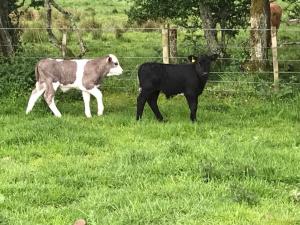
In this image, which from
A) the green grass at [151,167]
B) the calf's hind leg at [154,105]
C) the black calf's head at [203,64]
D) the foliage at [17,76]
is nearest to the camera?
the green grass at [151,167]

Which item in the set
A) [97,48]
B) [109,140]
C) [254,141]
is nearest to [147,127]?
[109,140]

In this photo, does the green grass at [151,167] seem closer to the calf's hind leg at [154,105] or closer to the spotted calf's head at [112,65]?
the calf's hind leg at [154,105]

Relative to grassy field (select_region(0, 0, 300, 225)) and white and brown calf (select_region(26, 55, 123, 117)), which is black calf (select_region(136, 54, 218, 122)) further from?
white and brown calf (select_region(26, 55, 123, 117))

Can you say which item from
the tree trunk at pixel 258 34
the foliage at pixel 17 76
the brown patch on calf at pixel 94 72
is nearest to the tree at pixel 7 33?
the foliage at pixel 17 76

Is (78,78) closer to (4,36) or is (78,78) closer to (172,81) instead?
(172,81)

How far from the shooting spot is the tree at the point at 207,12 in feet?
49.2

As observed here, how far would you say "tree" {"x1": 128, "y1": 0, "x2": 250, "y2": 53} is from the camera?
1499cm

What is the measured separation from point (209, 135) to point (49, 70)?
3.45m

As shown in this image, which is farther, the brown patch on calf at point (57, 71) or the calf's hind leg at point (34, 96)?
the calf's hind leg at point (34, 96)

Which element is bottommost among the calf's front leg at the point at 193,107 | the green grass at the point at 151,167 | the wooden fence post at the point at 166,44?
the green grass at the point at 151,167

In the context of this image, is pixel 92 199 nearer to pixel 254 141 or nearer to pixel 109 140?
pixel 109 140

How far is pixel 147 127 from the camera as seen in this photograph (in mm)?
10047

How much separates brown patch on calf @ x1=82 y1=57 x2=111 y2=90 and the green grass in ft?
2.08

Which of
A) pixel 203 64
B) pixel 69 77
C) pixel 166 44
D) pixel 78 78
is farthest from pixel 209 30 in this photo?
pixel 69 77
